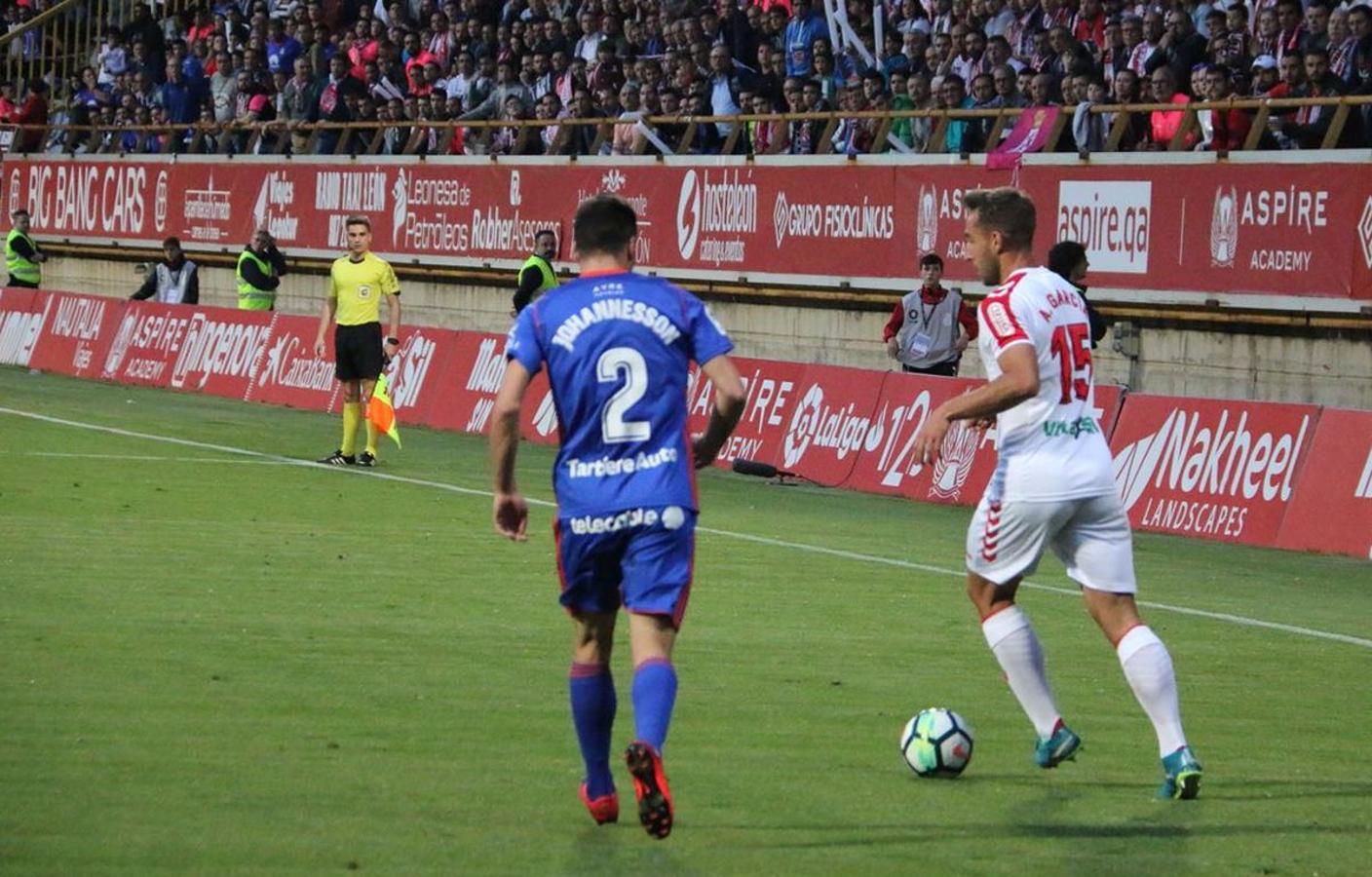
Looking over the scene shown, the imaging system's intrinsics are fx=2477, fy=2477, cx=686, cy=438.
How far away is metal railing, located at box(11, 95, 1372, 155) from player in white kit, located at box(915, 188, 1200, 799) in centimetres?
1328

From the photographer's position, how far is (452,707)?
9.64m

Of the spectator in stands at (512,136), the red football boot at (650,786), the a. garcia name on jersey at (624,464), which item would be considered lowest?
the red football boot at (650,786)

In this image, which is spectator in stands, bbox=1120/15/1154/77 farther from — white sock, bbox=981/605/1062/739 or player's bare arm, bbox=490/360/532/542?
player's bare arm, bbox=490/360/532/542

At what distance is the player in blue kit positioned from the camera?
24.1 ft

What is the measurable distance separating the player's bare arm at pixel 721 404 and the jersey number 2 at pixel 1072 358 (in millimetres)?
1468

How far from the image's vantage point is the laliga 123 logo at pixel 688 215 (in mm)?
29328

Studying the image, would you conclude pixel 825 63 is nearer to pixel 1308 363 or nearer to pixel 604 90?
pixel 604 90

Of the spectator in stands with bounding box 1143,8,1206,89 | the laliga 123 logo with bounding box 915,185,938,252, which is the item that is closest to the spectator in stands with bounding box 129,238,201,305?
the laliga 123 logo with bounding box 915,185,938,252

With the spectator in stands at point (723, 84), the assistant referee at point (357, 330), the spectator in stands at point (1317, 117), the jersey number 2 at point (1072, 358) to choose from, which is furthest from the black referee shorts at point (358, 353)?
the jersey number 2 at point (1072, 358)

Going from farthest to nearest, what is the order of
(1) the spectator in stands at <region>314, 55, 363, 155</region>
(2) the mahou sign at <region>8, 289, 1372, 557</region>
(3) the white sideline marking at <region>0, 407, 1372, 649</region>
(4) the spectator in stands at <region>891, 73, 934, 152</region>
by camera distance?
(1) the spectator in stands at <region>314, 55, 363, 155</region> < (4) the spectator in stands at <region>891, 73, 934, 152</region> < (2) the mahou sign at <region>8, 289, 1372, 557</region> < (3) the white sideline marking at <region>0, 407, 1372, 649</region>

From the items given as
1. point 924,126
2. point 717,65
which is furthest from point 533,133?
point 924,126

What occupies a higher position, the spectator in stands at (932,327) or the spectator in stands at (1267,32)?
the spectator in stands at (1267,32)

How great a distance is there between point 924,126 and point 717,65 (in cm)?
440

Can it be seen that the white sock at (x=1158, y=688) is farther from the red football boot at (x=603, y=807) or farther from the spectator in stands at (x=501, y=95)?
the spectator in stands at (x=501, y=95)
